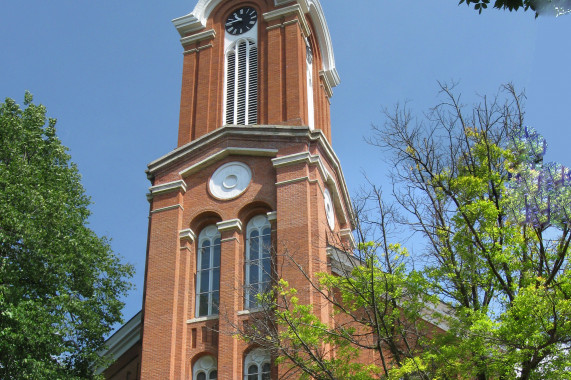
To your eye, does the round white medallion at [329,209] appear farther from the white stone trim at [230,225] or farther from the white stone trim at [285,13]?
the white stone trim at [285,13]

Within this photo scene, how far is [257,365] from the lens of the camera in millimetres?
20828

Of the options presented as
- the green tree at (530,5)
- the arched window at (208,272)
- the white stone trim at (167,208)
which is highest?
the white stone trim at (167,208)

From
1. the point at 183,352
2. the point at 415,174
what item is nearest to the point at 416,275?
the point at 415,174

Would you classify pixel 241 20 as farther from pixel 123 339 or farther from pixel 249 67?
pixel 123 339

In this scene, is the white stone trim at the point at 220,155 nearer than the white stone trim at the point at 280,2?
Yes

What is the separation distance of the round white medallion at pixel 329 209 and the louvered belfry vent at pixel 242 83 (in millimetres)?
3641

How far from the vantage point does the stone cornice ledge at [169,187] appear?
24.5 meters

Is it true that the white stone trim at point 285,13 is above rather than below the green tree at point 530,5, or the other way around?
above

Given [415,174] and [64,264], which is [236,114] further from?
[415,174]

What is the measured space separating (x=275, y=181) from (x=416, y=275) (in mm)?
9048

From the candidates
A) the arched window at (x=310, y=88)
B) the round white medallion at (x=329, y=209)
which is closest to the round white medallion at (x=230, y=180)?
the round white medallion at (x=329, y=209)

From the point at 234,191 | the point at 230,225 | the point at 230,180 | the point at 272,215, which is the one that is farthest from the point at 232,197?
the point at 272,215

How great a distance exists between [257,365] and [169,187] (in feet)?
22.1

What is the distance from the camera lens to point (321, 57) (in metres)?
32.0
